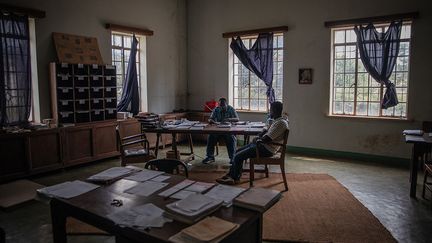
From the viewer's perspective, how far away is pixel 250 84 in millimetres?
7652

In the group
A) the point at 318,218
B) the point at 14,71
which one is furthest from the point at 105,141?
the point at 318,218

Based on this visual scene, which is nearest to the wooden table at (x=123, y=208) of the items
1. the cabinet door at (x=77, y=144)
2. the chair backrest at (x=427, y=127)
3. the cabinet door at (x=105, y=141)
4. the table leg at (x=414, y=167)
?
the table leg at (x=414, y=167)

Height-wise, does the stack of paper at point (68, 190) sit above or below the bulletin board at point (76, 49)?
below

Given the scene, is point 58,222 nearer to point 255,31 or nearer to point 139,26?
point 139,26

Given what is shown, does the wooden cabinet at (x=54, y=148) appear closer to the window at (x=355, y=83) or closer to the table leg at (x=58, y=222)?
the table leg at (x=58, y=222)

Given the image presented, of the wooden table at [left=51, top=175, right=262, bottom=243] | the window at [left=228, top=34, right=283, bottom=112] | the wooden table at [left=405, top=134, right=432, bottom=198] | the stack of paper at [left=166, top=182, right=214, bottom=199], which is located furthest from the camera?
the window at [left=228, top=34, right=283, bottom=112]

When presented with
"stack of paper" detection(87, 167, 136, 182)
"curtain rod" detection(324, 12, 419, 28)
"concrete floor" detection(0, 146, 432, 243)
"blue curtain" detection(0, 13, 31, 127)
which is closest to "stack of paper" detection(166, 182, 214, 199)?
"stack of paper" detection(87, 167, 136, 182)

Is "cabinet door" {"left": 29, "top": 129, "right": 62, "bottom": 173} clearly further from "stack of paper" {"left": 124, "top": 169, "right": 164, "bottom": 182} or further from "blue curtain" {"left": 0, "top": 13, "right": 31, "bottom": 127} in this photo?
"stack of paper" {"left": 124, "top": 169, "right": 164, "bottom": 182}

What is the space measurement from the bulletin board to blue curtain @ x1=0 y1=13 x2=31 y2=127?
1.63 feet

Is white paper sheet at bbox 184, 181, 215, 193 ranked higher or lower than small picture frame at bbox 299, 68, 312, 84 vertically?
lower

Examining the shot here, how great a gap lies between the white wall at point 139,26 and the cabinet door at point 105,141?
0.85 meters

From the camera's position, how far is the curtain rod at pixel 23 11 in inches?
191

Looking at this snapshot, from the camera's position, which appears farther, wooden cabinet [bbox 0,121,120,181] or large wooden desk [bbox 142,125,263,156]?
large wooden desk [bbox 142,125,263,156]

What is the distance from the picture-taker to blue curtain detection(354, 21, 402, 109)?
5848 mm
